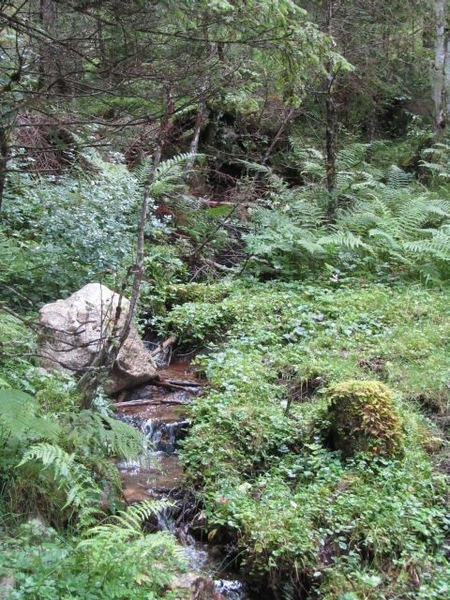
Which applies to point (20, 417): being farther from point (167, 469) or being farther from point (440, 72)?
point (440, 72)

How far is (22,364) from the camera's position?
5.03 metres

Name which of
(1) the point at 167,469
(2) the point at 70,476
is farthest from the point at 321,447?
(2) the point at 70,476

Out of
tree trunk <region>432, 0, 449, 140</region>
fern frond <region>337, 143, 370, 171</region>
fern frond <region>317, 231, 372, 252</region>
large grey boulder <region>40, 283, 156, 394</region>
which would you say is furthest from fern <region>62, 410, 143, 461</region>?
tree trunk <region>432, 0, 449, 140</region>

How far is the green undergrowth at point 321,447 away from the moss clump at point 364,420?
0.02 m

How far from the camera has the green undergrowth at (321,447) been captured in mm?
3840

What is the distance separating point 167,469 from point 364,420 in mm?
1713

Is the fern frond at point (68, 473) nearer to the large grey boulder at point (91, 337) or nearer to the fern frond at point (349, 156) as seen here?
the large grey boulder at point (91, 337)

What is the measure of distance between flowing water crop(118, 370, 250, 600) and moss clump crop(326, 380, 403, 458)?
134cm

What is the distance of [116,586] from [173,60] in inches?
137

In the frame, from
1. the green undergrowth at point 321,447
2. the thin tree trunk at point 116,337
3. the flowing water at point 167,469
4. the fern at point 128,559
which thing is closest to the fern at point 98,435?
the thin tree trunk at point 116,337

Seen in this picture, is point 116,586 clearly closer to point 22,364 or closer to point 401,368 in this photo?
point 22,364

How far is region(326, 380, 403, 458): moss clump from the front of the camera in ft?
14.9

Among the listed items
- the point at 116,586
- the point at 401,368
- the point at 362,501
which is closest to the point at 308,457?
the point at 362,501

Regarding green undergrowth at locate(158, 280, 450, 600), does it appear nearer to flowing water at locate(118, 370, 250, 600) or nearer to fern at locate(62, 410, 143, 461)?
flowing water at locate(118, 370, 250, 600)
